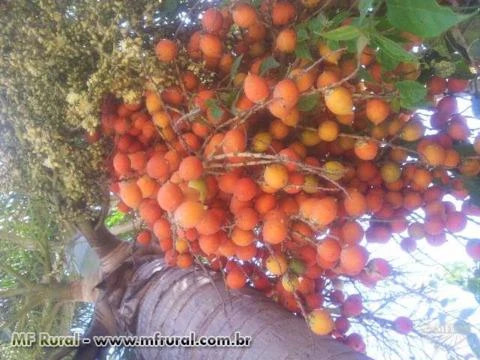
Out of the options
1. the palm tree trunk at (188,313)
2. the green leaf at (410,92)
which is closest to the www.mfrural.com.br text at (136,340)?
the palm tree trunk at (188,313)

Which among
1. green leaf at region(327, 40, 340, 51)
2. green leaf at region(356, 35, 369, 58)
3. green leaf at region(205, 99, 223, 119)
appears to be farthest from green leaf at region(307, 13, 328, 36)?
green leaf at region(205, 99, 223, 119)

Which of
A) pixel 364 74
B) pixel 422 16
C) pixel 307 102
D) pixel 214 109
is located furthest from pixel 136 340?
pixel 422 16

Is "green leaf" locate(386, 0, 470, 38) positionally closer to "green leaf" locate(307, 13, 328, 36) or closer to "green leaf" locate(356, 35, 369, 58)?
"green leaf" locate(356, 35, 369, 58)

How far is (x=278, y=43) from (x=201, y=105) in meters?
0.23

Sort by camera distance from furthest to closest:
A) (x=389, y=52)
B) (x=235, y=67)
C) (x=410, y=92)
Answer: (x=235, y=67) < (x=410, y=92) < (x=389, y=52)

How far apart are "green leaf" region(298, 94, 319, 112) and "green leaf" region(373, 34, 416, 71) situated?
0.17m

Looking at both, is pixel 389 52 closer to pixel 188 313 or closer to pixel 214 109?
pixel 214 109

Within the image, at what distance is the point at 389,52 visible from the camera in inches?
39.7

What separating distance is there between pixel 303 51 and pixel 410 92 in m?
0.24

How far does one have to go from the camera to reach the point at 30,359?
2.06 m

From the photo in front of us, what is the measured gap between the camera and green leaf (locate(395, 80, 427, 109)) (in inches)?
44.2

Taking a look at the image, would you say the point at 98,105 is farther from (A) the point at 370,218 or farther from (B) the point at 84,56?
(A) the point at 370,218

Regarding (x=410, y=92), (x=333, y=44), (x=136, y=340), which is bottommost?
(x=136, y=340)

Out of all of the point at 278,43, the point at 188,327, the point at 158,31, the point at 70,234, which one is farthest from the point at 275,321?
the point at 70,234
